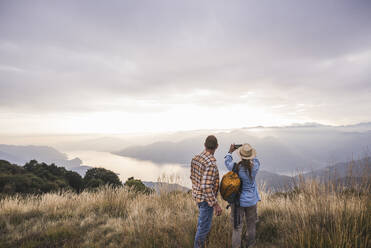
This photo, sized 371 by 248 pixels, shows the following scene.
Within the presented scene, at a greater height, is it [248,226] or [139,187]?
[248,226]

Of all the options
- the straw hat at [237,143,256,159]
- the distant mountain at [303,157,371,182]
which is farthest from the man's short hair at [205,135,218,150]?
the distant mountain at [303,157,371,182]

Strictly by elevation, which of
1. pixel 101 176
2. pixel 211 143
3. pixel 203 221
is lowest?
pixel 101 176

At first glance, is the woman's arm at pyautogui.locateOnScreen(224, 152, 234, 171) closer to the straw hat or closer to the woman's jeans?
the straw hat

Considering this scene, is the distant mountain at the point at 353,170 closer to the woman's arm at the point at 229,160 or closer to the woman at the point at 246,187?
the woman at the point at 246,187

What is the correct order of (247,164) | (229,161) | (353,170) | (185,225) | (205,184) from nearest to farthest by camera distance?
(205,184) < (247,164) < (229,161) < (353,170) < (185,225)

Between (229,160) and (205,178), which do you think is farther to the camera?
(229,160)

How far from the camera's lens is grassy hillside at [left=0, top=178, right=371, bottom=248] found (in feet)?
10.3

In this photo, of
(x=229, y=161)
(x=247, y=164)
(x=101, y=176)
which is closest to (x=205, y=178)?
(x=229, y=161)

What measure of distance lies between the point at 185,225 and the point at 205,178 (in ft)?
6.49

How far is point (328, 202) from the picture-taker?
12.7ft

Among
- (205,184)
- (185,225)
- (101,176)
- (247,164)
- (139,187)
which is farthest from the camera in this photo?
(101,176)

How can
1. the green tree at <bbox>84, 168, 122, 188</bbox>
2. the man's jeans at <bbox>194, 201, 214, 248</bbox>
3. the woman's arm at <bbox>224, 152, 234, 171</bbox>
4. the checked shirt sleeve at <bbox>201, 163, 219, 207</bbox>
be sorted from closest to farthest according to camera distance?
the checked shirt sleeve at <bbox>201, 163, 219, 207</bbox>, the man's jeans at <bbox>194, 201, 214, 248</bbox>, the woman's arm at <bbox>224, 152, 234, 171</bbox>, the green tree at <bbox>84, 168, 122, 188</bbox>

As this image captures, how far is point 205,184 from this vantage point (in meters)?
2.93

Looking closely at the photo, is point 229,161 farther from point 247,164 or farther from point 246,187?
point 246,187
